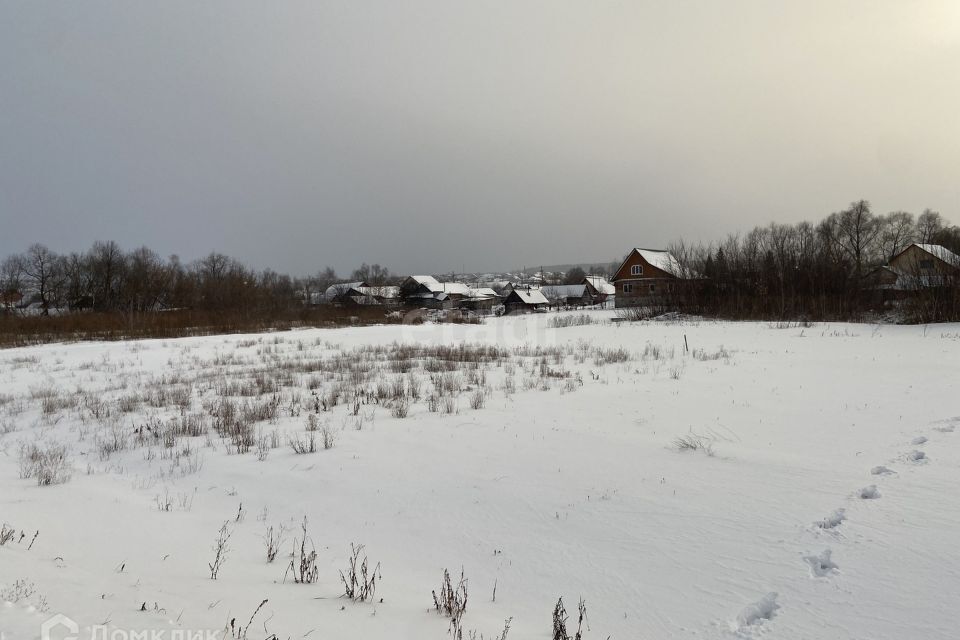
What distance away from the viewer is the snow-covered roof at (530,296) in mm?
76688

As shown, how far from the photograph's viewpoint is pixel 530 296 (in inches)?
3088

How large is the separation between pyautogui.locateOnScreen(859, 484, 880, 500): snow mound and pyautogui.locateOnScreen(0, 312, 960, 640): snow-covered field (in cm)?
10

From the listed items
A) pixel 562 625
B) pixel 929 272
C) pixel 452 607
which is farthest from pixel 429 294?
pixel 562 625

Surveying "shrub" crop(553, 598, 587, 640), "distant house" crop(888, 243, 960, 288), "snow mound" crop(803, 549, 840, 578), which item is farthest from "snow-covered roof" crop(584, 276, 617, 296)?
"shrub" crop(553, 598, 587, 640)

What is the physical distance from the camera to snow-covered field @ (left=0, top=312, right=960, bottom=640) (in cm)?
262

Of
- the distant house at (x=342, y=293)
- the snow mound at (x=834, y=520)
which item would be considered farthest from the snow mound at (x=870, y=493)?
the distant house at (x=342, y=293)

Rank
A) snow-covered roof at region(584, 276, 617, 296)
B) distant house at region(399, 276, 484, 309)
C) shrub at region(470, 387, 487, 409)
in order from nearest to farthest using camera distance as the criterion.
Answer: shrub at region(470, 387, 487, 409) < distant house at region(399, 276, 484, 309) < snow-covered roof at region(584, 276, 617, 296)

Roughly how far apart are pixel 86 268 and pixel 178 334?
46594mm

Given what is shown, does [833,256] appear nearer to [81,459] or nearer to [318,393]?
[318,393]

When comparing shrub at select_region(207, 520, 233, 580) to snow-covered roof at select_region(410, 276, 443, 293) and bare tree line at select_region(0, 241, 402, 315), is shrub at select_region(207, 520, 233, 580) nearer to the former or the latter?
bare tree line at select_region(0, 241, 402, 315)

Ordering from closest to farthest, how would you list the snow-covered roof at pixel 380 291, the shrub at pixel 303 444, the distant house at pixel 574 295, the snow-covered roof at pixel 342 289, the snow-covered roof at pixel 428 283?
the shrub at pixel 303 444, the snow-covered roof at pixel 380 291, the snow-covered roof at pixel 342 289, the snow-covered roof at pixel 428 283, the distant house at pixel 574 295

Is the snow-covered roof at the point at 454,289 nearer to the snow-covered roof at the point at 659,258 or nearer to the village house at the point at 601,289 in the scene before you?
the village house at the point at 601,289

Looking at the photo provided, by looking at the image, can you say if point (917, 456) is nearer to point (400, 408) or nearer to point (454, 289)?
point (400, 408)

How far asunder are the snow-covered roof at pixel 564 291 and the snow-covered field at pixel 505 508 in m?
79.9
